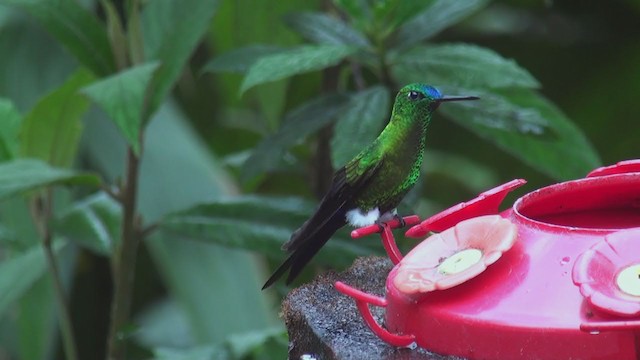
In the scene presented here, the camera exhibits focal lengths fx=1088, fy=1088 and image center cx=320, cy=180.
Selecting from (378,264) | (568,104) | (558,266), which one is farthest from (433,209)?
(558,266)

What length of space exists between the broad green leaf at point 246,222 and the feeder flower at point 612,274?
0.78 metres

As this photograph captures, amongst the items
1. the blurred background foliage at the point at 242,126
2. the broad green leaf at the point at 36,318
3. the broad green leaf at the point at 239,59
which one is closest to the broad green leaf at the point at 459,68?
the blurred background foliage at the point at 242,126

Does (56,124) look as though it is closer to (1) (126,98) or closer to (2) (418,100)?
(1) (126,98)

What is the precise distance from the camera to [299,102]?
2.10 m

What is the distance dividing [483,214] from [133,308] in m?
2.25

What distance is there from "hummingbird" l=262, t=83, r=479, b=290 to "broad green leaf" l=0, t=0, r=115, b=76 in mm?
708

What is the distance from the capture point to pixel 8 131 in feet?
5.68

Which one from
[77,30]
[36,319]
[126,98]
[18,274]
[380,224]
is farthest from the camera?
[36,319]

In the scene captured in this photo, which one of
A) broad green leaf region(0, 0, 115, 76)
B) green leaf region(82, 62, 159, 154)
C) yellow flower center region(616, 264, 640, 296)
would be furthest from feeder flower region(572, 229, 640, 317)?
broad green leaf region(0, 0, 115, 76)

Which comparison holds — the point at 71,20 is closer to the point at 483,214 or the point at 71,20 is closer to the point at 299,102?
the point at 299,102

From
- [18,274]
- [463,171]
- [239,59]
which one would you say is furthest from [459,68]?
[463,171]

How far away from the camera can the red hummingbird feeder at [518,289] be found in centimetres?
83

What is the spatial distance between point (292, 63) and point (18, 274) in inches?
29.6

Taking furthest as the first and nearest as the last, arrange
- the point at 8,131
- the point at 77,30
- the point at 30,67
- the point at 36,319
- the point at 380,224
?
the point at 30,67
the point at 36,319
the point at 8,131
the point at 77,30
the point at 380,224
